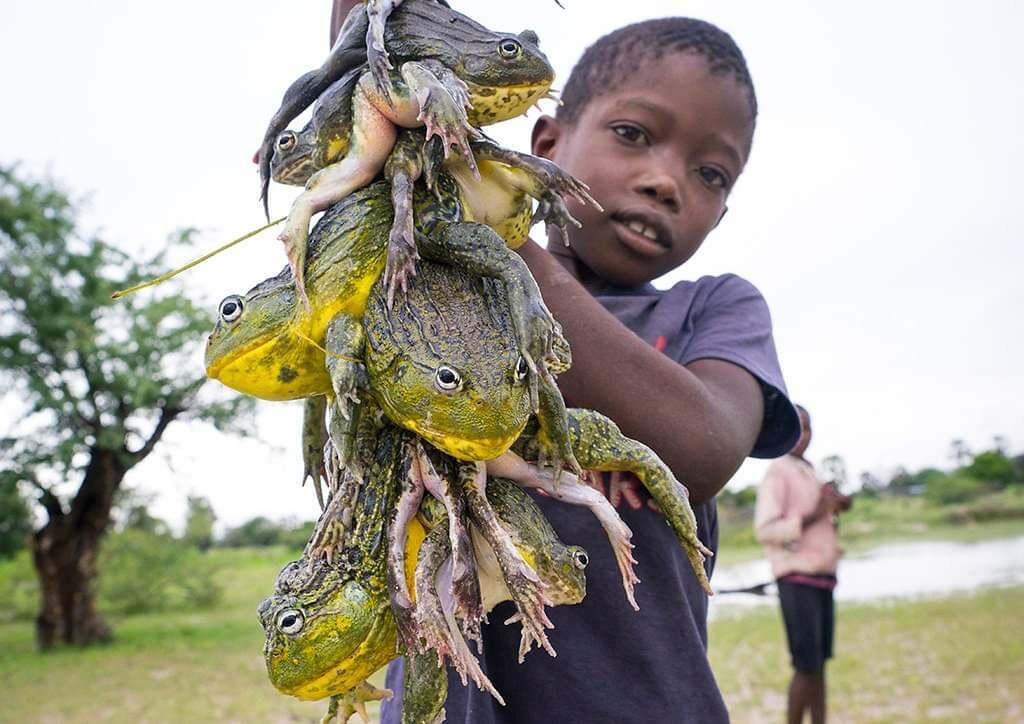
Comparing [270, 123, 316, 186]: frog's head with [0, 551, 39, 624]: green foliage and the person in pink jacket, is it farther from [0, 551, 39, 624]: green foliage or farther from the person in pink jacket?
[0, 551, 39, 624]: green foliage

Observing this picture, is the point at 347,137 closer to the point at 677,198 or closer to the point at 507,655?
the point at 677,198

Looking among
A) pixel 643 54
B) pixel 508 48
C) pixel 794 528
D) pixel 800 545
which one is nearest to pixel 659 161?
pixel 643 54

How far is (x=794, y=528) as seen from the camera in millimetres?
6242

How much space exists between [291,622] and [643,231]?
109 cm

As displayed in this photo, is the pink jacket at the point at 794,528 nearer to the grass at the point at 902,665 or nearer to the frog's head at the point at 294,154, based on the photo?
the grass at the point at 902,665

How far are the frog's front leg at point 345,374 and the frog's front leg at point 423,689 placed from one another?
214 mm

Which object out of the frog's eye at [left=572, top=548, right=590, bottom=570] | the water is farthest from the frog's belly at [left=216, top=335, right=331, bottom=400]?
the water

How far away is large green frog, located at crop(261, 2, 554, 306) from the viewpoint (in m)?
0.94

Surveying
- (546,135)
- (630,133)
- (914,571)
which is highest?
(546,135)

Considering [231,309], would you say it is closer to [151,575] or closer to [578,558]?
[578,558]

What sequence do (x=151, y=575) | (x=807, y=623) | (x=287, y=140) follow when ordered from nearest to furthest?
1. (x=287, y=140)
2. (x=807, y=623)
3. (x=151, y=575)

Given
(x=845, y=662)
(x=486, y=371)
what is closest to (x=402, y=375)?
(x=486, y=371)

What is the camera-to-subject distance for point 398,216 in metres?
0.91

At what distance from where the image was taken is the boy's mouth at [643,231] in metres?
1.71
